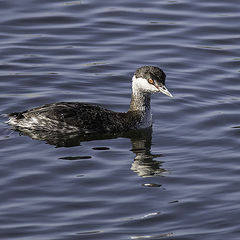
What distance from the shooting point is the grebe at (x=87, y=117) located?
17016 mm

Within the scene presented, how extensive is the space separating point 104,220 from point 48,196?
4.06 feet

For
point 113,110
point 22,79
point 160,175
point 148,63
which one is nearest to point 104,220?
point 160,175

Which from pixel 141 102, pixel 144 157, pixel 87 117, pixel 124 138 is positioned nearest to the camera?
pixel 144 157

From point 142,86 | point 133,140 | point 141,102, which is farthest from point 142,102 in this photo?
point 133,140

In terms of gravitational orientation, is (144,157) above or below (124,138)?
below

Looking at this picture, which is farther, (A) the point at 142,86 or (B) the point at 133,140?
(A) the point at 142,86

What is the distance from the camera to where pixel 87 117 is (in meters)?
17.1

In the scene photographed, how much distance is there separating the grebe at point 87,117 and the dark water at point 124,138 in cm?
35

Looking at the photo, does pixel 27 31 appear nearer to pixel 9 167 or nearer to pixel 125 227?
A: pixel 9 167

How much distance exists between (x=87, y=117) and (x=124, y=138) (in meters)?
0.81

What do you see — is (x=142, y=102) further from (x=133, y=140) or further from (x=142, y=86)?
(x=133, y=140)

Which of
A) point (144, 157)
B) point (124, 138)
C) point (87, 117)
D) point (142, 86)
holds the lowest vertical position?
point (144, 157)

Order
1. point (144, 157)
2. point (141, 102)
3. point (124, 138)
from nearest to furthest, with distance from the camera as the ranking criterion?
1. point (144, 157)
2. point (124, 138)
3. point (141, 102)

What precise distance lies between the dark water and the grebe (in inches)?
13.6
